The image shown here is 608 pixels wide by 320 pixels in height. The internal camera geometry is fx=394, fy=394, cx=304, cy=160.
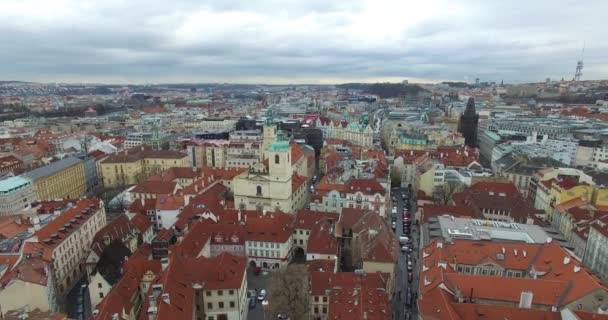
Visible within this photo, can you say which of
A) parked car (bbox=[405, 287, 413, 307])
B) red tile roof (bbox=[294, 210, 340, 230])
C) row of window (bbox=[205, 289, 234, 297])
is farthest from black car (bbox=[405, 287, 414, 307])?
row of window (bbox=[205, 289, 234, 297])

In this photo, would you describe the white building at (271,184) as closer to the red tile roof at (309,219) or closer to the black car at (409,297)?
the red tile roof at (309,219)

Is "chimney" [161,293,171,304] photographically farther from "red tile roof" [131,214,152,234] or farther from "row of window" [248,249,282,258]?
"red tile roof" [131,214,152,234]

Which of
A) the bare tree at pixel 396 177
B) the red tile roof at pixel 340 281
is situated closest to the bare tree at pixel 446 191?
the bare tree at pixel 396 177

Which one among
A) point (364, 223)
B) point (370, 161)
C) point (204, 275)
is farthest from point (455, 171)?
point (204, 275)

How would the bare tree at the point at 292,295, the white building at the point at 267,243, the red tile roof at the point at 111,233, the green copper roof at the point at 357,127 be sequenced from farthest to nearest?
the green copper roof at the point at 357,127 < the white building at the point at 267,243 < the red tile roof at the point at 111,233 < the bare tree at the point at 292,295

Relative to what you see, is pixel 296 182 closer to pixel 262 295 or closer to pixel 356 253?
pixel 356 253

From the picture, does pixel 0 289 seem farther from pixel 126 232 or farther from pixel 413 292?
pixel 413 292
